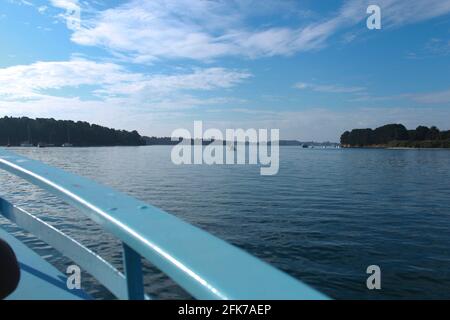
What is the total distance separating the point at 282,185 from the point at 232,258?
26188 millimetres

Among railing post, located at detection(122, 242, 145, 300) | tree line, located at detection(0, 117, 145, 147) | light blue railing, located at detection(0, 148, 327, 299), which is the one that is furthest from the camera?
tree line, located at detection(0, 117, 145, 147)

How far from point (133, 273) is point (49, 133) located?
157 metres

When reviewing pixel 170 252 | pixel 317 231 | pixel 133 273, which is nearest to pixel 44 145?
pixel 317 231

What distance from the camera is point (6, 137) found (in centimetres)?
13625

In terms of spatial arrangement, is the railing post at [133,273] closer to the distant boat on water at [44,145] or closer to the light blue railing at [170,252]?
the light blue railing at [170,252]

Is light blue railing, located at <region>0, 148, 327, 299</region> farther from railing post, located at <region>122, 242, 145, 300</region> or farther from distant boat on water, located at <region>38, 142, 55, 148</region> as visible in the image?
distant boat on water, located at <region>38, 142, 55, 148</region>

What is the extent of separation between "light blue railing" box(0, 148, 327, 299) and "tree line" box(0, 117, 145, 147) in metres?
149

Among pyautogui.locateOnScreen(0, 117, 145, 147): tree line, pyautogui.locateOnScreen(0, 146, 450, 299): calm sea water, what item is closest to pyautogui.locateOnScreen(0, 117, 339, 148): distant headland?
pyautogui.locateOnScreen(0, 117, 145, 147): tree line

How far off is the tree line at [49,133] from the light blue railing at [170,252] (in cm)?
14937

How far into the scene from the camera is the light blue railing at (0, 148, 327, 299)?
1.12 metres

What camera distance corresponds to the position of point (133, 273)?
1.68 metres

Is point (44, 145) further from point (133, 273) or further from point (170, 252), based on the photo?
point (170, 252)
